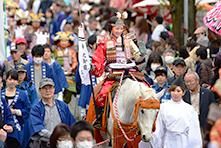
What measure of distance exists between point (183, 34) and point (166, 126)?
23.3 ft

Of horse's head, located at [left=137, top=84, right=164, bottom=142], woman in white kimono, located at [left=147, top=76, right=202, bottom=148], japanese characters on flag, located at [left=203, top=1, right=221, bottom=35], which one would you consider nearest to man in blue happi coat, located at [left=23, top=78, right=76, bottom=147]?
horse's head, located at [left=137, top=84, right=164, bottom=142]

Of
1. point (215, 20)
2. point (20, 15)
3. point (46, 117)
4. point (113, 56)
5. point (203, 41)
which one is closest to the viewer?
point (215, 20)

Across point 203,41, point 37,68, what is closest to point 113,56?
point 37,68

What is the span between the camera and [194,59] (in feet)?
35.3

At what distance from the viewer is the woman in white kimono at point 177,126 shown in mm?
6965

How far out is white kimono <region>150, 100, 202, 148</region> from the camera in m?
6.96

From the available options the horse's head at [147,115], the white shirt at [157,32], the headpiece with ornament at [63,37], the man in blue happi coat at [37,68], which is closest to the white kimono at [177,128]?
the horse's head at [147,115]

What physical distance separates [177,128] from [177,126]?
0.03 m

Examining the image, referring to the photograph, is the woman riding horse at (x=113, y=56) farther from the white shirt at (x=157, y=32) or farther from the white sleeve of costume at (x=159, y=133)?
the white shirt at (x=157, y=32)

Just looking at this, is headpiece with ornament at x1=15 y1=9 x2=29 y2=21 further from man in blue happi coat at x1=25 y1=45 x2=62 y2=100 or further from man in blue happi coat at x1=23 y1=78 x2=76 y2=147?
man in blue happi coat at x1=23 y1=78 x2=76 y2=147

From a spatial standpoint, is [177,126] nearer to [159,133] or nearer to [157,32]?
[159,133]

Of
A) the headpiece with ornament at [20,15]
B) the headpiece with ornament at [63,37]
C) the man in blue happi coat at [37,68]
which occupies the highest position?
the headpiece with ornament at [20,15]

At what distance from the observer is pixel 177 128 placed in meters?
7.02

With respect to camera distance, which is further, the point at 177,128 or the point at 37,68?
the point at 37,68
